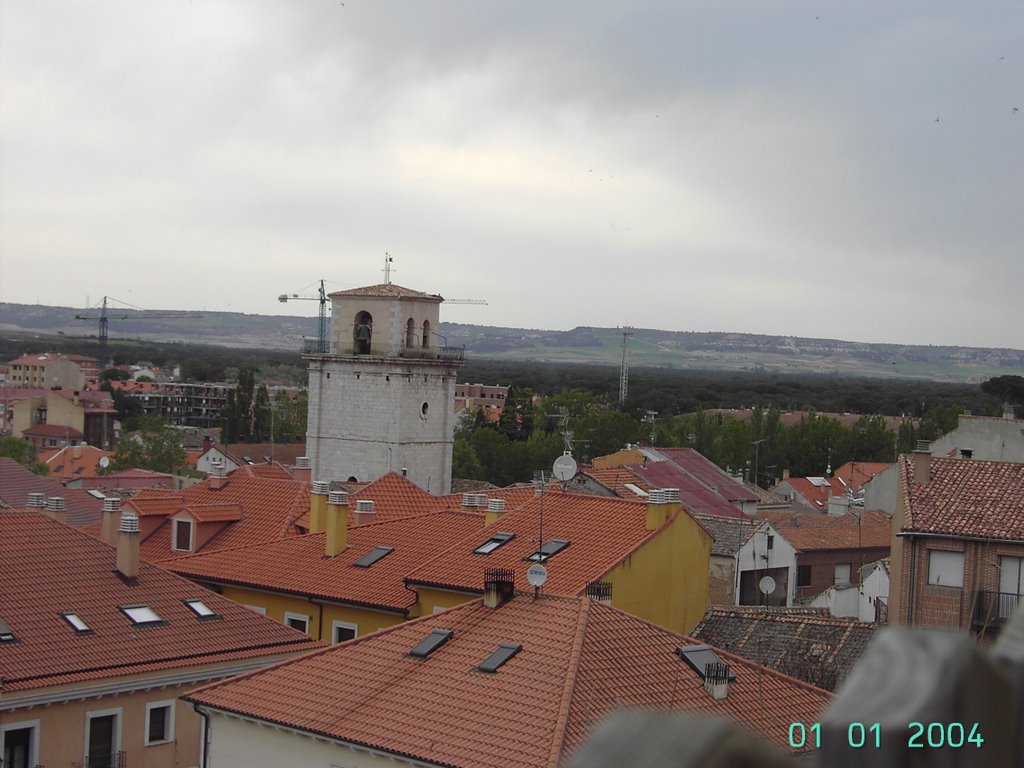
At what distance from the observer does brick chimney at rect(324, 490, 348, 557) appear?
95.5 feet

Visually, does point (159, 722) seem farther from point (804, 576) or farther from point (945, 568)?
point (804, 576)

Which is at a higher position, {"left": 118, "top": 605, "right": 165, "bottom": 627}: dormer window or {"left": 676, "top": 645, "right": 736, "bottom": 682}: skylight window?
{"left": 676, "top": 645, "right": 736, "bottom": 682}: skylight window

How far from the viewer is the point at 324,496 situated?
106 ft

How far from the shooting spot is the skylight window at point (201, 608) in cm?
2381

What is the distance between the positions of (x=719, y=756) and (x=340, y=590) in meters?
26.4

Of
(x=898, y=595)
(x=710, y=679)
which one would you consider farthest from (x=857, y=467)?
(x=710, y=679)

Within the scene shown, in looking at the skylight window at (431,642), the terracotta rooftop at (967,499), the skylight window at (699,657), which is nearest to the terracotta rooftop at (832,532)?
the terracotta rooftop at (967,499)

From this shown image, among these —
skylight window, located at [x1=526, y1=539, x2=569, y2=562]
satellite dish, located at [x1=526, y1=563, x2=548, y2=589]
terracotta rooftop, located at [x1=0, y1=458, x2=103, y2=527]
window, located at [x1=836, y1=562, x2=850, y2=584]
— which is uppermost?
satellite dish, located at [x1=526, y1=563, x2=548, y2=589]

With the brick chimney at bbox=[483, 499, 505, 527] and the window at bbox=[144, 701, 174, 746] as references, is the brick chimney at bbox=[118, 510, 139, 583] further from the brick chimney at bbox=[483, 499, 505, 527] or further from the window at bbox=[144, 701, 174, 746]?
the brick chimney at bbox=[483, 499, 505, 527]

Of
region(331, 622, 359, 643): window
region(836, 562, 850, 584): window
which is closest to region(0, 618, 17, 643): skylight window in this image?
region(331, 622, 359, 643): window

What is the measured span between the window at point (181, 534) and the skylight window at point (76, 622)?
11.6 metres

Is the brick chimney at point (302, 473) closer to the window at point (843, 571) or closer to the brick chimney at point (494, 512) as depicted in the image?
the brick chimney at point (494, 512)

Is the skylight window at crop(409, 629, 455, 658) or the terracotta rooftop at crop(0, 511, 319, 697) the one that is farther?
the terracotta rooftop at crop(0, 511, 319, 697)

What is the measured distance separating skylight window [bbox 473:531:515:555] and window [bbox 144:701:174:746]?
23.7 ft
